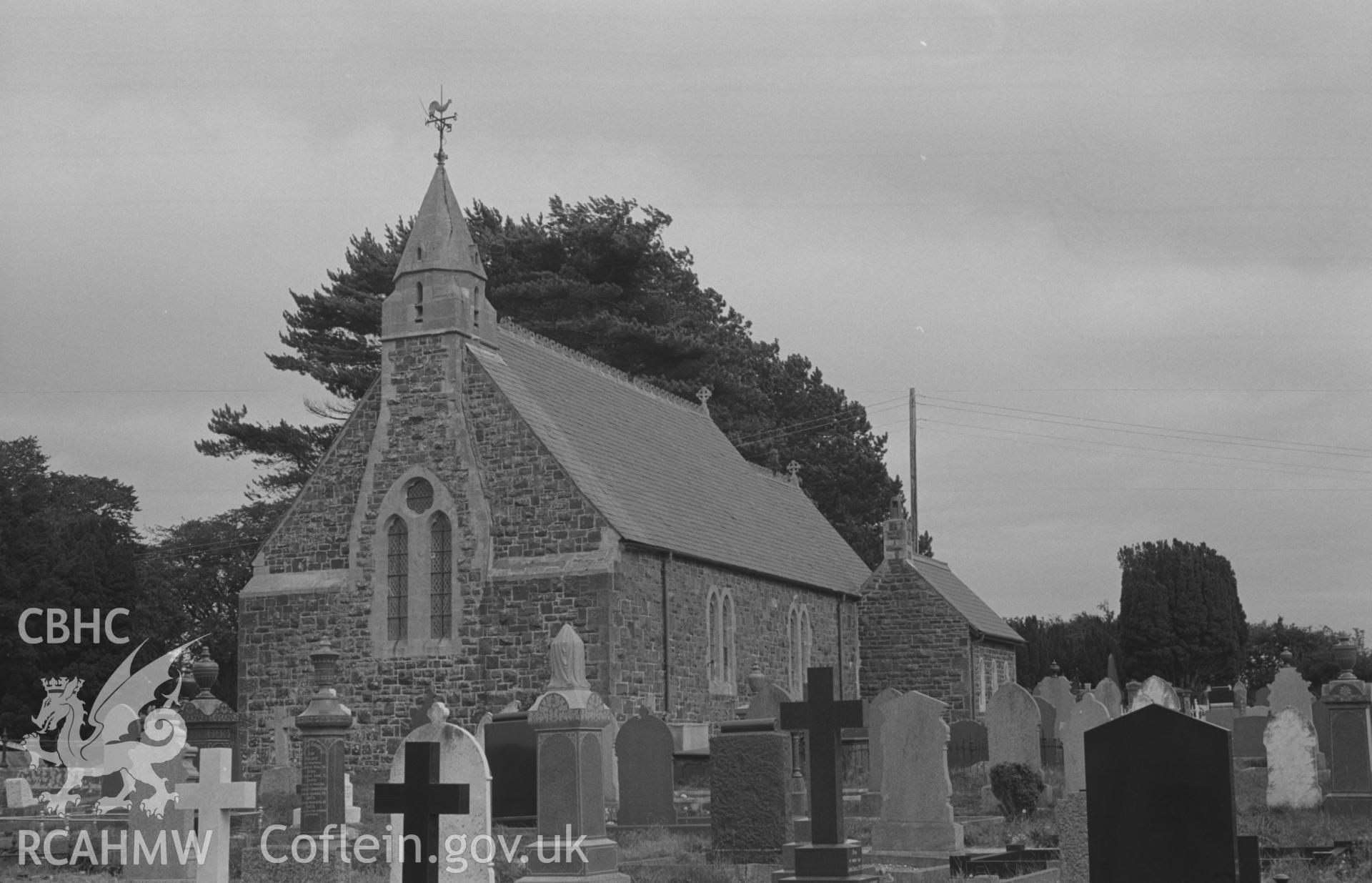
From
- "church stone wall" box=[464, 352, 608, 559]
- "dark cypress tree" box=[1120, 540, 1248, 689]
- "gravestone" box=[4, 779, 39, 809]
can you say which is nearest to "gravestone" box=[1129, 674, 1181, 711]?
"church stone wall" box=[464, 352, 608, 559]

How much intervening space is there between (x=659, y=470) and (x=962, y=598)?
13132 millimetres

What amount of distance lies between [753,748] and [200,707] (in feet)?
24.1

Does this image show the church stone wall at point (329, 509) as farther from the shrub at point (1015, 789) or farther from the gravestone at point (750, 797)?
the gravestone at point (750, 797)

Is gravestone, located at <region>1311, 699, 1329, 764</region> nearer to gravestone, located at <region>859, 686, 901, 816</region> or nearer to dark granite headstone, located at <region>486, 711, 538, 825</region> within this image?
gravestone, located at <region>859, 686, 901, 816</region>

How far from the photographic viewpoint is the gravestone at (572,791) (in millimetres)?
12172

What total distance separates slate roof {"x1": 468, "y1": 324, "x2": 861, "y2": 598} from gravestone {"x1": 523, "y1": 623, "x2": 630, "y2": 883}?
12803mm

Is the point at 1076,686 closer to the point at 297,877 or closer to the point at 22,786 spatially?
the point at 22,786

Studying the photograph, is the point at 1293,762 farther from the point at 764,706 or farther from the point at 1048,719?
the point at 1048,719

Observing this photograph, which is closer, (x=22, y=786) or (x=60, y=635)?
(x=22, y=786)

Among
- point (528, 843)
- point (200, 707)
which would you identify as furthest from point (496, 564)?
point (528, 843)

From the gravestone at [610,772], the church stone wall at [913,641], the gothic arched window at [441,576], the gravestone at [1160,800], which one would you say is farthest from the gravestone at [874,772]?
the church stone wall at [913,641]

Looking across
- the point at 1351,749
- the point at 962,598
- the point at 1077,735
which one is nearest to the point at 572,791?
the point at 1077,735

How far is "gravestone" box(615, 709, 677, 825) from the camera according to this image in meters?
18.2

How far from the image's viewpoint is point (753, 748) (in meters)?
15.4
